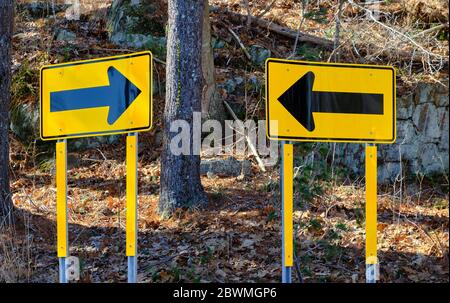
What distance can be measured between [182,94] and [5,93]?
7.64 ft

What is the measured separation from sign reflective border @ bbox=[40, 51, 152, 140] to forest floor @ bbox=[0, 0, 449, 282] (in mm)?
1948

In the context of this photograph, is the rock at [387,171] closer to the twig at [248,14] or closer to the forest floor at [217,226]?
the forest floor at [217,226]

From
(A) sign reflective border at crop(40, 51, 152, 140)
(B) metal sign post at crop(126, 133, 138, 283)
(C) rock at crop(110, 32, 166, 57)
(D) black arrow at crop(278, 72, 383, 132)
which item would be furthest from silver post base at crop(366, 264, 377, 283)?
(C) rock at crop(110, 32, 166, 57)

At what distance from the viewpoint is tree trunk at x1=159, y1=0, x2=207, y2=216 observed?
29.2 feet

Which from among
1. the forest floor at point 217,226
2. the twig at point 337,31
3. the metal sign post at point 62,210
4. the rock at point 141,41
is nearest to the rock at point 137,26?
the rock at point 141,41

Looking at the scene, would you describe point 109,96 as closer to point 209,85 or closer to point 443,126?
point 209,85

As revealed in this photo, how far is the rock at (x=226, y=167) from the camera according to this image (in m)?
10.8

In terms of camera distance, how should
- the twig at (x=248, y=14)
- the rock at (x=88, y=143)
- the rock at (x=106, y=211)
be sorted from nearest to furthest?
the rock at (x=106, y=211) → the rock at (x=88, y=143) → the twig at (x=248, y=14)

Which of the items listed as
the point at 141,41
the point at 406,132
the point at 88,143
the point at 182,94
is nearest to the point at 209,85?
the point at 88,143

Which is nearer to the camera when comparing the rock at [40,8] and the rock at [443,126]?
the rock at [443,126]

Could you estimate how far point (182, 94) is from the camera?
29.2ft

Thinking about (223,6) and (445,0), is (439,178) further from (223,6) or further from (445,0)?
(223,6)

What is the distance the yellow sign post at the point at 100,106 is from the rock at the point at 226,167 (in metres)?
5.26

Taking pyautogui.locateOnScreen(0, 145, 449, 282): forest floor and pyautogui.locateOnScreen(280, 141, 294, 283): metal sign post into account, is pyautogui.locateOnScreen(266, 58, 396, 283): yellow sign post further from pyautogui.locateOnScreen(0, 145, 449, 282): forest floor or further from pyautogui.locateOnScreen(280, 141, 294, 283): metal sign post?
pyautogui.locateOnScreen(0, 145, 449, 282): forest floor
